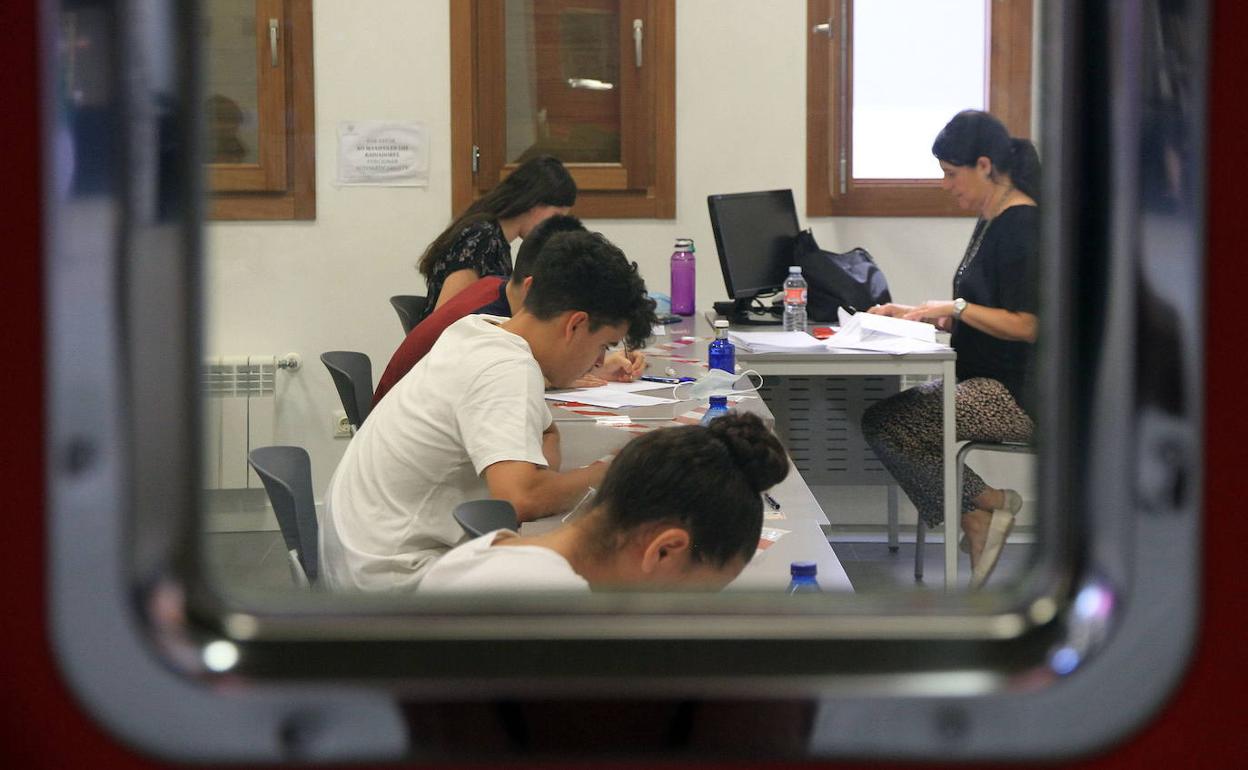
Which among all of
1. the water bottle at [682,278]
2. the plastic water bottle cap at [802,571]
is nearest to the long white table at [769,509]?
the plastic water bottle cap at [802,571]

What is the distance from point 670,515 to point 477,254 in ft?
7.67

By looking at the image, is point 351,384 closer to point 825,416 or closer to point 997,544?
point 825,416

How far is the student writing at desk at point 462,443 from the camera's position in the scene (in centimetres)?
214

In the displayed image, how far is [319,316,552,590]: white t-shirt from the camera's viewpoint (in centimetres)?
216

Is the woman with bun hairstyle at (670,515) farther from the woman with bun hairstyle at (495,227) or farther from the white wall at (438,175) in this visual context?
the white wall at (438,175)

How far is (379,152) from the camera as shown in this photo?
4.57 meters

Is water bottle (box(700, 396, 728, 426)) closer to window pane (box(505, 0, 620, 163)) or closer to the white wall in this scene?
the white wall

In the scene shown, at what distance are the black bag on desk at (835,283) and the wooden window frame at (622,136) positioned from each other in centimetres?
67

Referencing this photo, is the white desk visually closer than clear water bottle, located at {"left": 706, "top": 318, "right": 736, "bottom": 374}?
No

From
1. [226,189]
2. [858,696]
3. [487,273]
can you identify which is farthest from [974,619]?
[487,273]

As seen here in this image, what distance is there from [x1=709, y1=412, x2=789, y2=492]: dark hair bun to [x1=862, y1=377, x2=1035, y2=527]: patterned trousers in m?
1.73

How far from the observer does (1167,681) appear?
2.01 ft

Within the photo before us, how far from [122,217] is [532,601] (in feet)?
0.81

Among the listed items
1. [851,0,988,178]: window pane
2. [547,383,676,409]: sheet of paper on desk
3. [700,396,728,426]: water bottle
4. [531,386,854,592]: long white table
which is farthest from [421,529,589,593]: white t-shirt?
[851,0,988,178]: window pane
